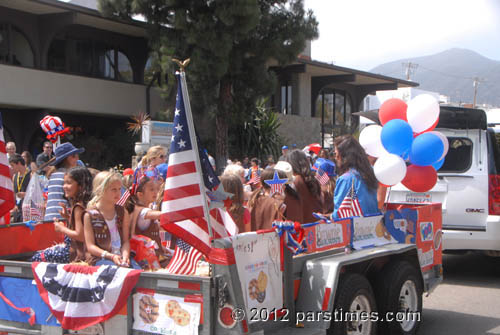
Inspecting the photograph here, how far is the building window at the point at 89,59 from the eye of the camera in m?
20.8

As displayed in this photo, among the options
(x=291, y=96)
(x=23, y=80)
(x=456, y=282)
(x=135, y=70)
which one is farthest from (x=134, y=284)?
(x=291, y=96)

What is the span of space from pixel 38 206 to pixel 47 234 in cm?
200

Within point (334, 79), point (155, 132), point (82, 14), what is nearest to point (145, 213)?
point (155, 132)

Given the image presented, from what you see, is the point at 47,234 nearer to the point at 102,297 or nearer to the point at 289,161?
the point at 102,297

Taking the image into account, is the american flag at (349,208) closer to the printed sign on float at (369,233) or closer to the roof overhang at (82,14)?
the printed sign on float at (369,233)

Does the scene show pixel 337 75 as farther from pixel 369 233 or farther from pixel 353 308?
pixel 353 308

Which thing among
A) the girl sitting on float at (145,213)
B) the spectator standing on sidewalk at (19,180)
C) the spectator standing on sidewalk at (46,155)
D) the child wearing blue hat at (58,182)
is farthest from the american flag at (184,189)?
the spectator standing on sidewalk at (46,155)

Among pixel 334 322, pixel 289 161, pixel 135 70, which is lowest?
pixel 334 322

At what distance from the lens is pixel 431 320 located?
6.45 meters

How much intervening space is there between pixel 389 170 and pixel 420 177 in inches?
29.0

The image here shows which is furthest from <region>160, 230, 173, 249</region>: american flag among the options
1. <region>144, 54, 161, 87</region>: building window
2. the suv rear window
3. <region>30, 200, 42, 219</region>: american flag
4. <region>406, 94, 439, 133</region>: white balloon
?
<region>144, 54, 161, 87</region>: building window

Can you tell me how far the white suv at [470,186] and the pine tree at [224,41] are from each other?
11423 millimetres

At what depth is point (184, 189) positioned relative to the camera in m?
3.84

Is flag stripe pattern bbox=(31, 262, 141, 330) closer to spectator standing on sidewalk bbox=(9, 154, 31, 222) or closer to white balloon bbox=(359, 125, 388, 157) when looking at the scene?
white balloon bbox=(359, 125, 388, 157)
